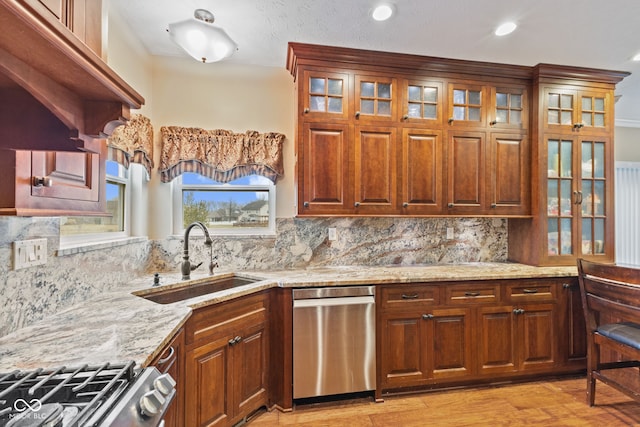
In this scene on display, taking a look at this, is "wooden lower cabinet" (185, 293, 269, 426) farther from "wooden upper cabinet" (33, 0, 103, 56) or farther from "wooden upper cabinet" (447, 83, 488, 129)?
"wooden upper cabinet" (447, 83, 488, 129)

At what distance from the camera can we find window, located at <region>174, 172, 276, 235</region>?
271cm

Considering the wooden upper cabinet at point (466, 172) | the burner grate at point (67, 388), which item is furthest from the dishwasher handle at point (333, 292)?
the burner grate at point (67, 388)

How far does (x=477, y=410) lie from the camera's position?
2139 millimetres

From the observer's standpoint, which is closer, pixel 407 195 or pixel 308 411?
pixel 308 411

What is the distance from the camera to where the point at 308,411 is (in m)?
2.13

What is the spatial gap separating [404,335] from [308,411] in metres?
0.87

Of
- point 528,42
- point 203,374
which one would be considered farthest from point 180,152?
point 528,42

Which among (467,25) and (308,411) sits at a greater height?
(467,25)

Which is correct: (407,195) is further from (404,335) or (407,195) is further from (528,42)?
(528,42)

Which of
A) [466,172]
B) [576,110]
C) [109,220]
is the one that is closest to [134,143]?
[109,220]

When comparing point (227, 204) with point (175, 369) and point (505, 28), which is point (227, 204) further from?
point (505, 28)

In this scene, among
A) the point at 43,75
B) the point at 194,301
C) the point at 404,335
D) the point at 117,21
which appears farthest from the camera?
the point at 404,335

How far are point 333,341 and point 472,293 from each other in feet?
3.79

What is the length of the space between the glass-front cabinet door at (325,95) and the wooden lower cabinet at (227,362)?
1.47 metres
